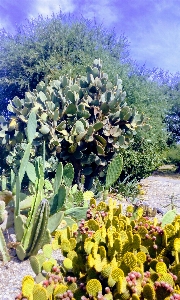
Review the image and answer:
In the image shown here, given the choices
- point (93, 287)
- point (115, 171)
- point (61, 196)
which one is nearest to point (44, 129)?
point (115, 171)

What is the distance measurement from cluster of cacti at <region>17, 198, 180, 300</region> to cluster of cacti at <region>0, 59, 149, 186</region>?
2969 millimetres

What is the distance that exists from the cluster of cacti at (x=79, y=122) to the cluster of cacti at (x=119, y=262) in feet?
9.74

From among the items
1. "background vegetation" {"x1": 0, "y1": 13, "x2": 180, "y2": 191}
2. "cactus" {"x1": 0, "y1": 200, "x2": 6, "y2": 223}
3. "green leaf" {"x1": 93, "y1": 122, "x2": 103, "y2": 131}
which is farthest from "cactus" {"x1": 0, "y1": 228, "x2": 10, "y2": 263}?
"background vegetation" {"x1": 0, "y1": 13, "x2": 180, "y2": 191}

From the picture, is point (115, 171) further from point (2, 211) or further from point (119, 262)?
point (119, 262)

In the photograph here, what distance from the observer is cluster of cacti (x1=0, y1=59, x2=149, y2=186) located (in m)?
5.39

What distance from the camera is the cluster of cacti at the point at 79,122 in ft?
17.7

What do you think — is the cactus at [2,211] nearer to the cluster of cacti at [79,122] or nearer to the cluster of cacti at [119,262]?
the cluster of cacti at [119,262]

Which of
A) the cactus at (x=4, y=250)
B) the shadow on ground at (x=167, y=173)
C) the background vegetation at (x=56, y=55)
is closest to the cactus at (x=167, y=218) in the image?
the cactus at (x=4, y=250)

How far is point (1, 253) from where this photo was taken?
9.38 feet

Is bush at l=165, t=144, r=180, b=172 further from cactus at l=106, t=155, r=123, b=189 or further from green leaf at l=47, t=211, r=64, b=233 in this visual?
green leaf at l=47, t=211, r=64, b=233

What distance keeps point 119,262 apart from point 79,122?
3.45m

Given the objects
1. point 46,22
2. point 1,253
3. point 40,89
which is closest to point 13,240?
point 1,253

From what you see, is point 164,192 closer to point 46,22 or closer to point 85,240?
point 85,240

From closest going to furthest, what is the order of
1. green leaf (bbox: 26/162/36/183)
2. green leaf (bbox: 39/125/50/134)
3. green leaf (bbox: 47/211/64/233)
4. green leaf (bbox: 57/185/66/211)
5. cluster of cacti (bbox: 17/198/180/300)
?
1. cluster of cacti (bbox: 17/198/180/300)
2. green leaf (bbox: 47/211/64/233)
3. green leaf (bbox: 57/185/66/211)
4. green leaf (bbox: 26/162/36/183)
5. green leaf (bbox: 39/125/50/134)
